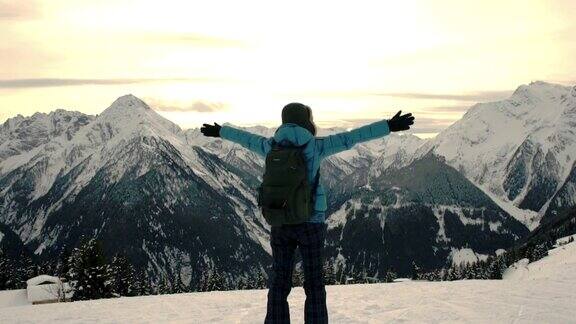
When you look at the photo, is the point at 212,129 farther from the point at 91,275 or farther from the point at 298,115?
the point at 91,275

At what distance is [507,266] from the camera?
169m

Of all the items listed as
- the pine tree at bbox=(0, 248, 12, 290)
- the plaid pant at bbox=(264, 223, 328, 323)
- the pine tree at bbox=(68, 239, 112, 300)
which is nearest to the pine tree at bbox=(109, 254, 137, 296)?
the pine tree at bbox=(68, 239, 112, 300)

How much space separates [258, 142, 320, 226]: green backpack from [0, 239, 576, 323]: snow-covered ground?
14.6 ft

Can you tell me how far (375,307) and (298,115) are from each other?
646cm

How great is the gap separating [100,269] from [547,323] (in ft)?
172

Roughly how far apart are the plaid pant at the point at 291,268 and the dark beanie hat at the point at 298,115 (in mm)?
1383

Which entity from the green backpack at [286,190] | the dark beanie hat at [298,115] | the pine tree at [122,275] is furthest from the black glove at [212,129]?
the pine tree at [122,275]

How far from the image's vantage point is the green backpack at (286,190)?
23.5 ft

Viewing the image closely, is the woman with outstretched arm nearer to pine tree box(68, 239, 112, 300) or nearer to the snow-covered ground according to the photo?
the snow-covered ground

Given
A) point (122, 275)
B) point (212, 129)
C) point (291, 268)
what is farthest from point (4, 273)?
point (291, 268)

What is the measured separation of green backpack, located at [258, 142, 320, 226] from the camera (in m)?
7.17

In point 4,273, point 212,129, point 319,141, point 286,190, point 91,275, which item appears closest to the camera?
point 286,190

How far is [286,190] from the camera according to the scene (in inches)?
283

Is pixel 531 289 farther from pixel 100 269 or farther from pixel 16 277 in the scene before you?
pixel 16 277
